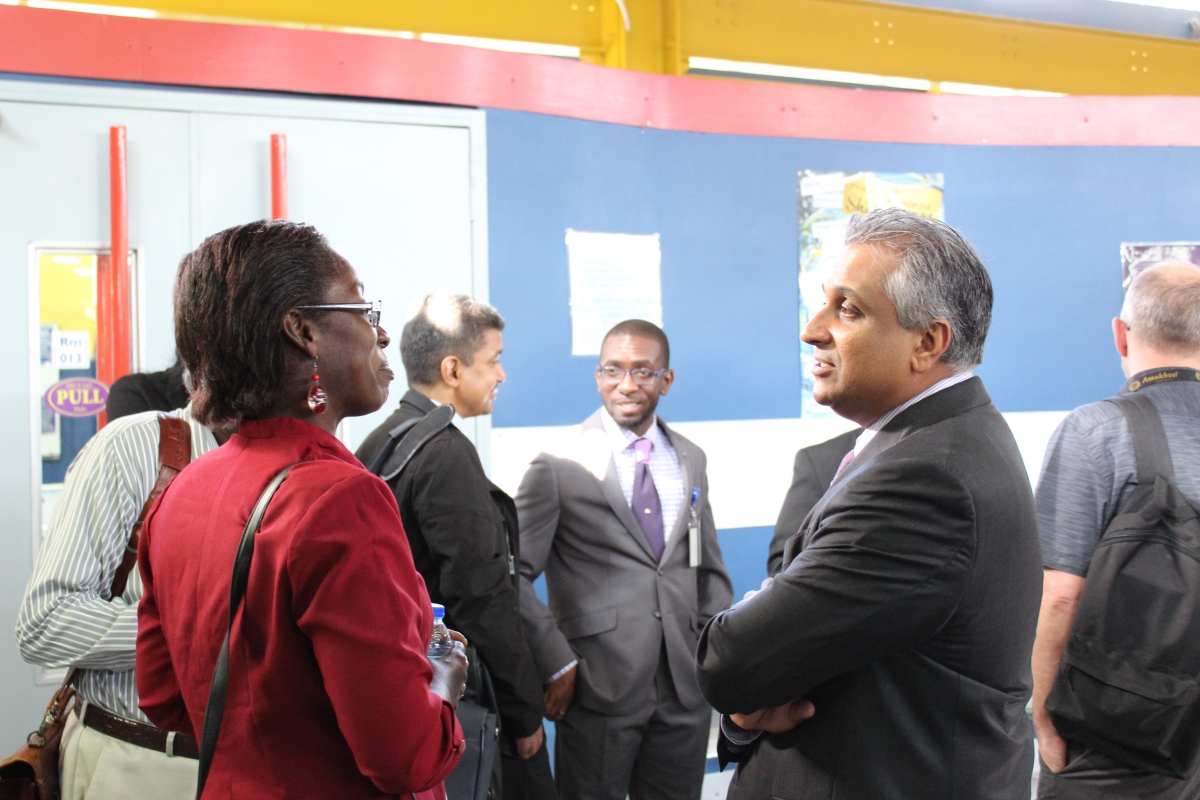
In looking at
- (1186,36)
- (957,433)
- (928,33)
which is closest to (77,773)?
(957,433)

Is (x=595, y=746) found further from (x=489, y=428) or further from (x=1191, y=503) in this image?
(x=1191, y=503)

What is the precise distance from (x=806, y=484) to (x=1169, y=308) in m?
0.96

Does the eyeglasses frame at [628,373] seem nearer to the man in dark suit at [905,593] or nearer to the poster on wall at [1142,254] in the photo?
the man in dark suit at [905,593]

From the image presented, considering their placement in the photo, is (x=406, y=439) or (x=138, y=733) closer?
(x=138, y=733)

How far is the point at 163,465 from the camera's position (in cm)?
168

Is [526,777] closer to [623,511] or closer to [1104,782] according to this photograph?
[623,511]

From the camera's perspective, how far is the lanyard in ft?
6.53

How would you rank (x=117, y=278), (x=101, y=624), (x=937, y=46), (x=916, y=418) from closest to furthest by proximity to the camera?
(x=916, y=418), (x=101, y=624), (x=117, y=278), (x=937, y=46)

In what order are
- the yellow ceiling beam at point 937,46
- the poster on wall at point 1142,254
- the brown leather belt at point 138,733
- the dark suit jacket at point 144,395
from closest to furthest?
the brown leather belt at point 138,733 → the dark suit jacket at point 144,395 → the poster on wall at point 1142,254 → the yellow ceiling beam at point 937,46

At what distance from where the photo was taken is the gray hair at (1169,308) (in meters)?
2.00

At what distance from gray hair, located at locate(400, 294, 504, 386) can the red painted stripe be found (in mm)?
983

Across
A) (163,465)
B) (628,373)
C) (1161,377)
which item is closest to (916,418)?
(1161,377)

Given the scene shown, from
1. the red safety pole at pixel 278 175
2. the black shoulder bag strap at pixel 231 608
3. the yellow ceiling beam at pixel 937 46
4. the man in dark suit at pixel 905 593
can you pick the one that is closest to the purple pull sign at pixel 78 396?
the red safety pole at pixel 278 175

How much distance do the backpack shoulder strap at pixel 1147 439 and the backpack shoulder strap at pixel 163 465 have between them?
75.4 inches
